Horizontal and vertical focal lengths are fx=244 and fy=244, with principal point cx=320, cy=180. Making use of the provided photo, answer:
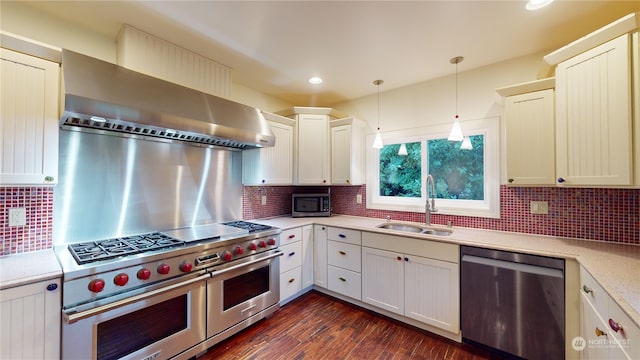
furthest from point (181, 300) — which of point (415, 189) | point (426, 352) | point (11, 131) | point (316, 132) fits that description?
point (415, 189)

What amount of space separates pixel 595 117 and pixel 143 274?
9.97ft

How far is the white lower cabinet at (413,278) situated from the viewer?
2.04 metres

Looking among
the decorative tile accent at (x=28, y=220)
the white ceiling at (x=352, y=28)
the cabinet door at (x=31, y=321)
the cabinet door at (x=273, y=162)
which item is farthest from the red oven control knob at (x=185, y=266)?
the white ceiling at (x=352, y=28)

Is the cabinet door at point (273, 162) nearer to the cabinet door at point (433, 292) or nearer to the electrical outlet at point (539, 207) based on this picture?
the cabinet door at point (433, 292)

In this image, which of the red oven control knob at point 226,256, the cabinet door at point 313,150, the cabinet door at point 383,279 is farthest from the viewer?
the cabinet door at point 313,150

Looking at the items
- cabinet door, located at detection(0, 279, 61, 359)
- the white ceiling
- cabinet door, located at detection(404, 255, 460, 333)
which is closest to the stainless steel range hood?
the white ceiling

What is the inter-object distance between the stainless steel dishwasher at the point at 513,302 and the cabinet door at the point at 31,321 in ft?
8.75

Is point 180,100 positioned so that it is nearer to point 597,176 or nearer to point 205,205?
point 205,205

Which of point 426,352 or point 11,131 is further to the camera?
point 426,352

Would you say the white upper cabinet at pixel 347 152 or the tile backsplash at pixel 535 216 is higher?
the white upper cabinet at pixel 347 152

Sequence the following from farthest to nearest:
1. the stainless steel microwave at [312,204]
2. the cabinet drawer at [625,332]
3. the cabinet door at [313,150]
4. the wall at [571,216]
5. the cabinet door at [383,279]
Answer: the stainless steel microwave at [312,204], the cabinet door at [313,150], the cabinet door at [383,279], the wall at [571,216], the cabinet drawer at [625,332]

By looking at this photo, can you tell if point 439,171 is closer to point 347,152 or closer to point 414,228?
point 414,228

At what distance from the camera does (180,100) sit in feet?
6.10

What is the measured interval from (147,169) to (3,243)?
3.06ft
